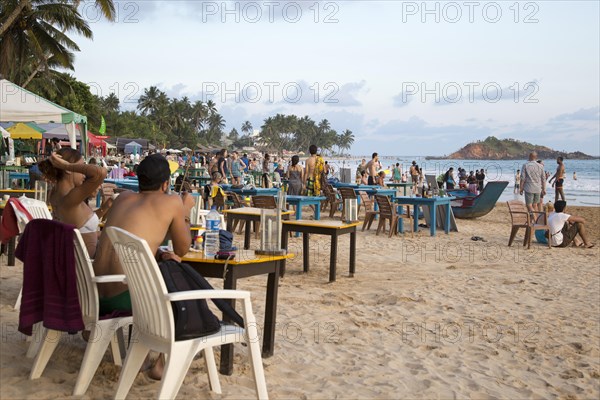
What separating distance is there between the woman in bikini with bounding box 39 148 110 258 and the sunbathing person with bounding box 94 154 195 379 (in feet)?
2.65

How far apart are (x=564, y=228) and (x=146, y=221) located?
9.27m

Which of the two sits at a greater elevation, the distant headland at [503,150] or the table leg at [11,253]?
the distant headland at [503,150]

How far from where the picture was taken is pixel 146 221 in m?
3.29

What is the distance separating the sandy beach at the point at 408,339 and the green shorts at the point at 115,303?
449 millimetres

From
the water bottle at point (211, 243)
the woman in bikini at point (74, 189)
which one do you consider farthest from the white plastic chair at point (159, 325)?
the woman in bikini at point (74, 189)

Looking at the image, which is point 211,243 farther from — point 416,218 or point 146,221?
point 416,218

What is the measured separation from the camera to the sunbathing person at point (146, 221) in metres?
A: 3.29

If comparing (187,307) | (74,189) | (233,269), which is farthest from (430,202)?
(187,307)

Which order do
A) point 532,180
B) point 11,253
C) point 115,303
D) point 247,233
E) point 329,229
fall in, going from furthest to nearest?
point 532,180, point 247,233, point 11,253, point 329,229, point 115,303

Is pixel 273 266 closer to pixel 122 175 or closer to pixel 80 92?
pixel 122 175

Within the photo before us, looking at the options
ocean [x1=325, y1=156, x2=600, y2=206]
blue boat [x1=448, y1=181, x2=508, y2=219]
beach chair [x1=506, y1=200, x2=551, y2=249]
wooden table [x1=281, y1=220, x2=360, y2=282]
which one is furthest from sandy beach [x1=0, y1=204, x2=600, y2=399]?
ocean [x1=325, y1=156, x2=600, y2=206]

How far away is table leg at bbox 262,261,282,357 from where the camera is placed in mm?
4078

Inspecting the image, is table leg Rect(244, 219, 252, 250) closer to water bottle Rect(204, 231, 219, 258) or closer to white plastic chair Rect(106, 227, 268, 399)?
water bottle Rect(204, 231, 219, 258)

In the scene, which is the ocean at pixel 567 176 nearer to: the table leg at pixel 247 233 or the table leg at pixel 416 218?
the table leg at pixel 416 218
